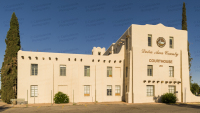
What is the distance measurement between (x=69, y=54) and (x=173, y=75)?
16.9 metres

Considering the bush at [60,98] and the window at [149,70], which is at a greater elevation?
the window at [149,70]

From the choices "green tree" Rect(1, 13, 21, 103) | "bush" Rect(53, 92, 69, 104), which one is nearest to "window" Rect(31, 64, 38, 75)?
"green tree" Rect(1, 13, 21, 103)

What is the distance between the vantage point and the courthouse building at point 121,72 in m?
24.5

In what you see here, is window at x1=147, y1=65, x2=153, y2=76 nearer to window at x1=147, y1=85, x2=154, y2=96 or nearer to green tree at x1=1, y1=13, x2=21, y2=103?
window at x1=147, y1=85, x2=154, y2=96

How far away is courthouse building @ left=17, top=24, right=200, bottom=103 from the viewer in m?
24.5

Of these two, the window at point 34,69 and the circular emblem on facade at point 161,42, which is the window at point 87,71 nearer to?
the window at point 34,69

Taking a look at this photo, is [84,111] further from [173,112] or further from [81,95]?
[173,112]

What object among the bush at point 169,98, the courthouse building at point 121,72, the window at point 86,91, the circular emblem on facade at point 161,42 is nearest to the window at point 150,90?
the courthouse building at point 121,72

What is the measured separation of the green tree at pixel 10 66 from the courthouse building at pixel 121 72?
1.31 m

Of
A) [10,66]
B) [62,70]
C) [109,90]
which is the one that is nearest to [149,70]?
[109,90]

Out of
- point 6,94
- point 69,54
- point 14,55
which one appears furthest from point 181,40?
point 6,94

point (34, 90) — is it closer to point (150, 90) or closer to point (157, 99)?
point (150, 90)

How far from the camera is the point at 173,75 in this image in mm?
26844

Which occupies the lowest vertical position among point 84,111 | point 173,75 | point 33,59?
point 84,111
